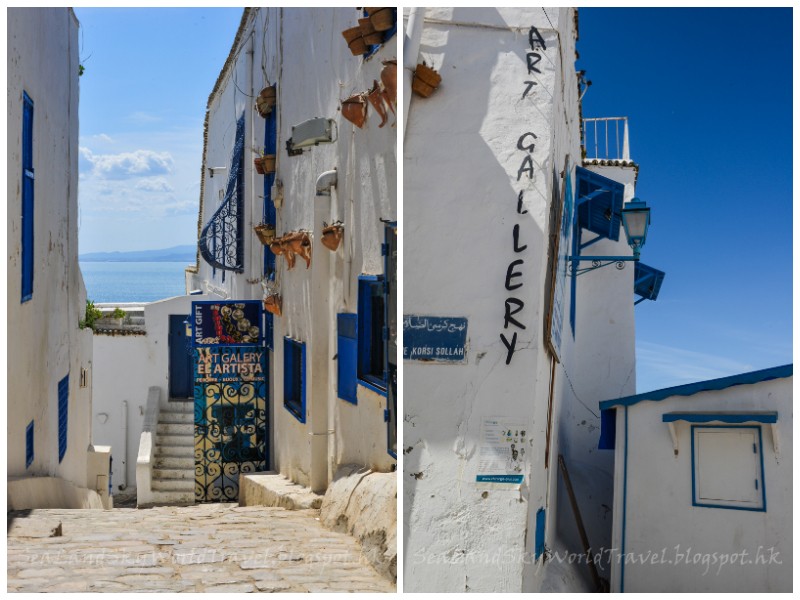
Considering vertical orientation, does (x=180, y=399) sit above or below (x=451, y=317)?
below

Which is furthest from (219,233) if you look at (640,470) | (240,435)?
(640,470)

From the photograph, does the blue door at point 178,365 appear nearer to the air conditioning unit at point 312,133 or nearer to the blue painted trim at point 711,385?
the air conditioning unit at point 312,133

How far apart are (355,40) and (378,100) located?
16.5 inches

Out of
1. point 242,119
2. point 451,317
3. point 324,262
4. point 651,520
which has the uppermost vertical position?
point 242,119

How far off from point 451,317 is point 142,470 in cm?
819

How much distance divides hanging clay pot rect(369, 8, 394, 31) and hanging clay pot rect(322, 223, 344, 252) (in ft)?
3.23

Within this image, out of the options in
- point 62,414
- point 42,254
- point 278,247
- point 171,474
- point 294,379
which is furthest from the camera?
point 171,474

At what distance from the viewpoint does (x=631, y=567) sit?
15.6ft

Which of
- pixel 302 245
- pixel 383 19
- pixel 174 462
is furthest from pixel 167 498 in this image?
pixel 383 19

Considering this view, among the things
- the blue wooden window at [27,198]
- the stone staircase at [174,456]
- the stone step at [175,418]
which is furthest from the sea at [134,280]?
the stone step at [175,418]

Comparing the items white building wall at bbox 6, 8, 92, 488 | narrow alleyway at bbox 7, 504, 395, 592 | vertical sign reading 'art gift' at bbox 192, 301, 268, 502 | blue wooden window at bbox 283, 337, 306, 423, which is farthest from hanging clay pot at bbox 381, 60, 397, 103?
vertical sign reading 'art gift' at bbox 192, 301, 268, 502

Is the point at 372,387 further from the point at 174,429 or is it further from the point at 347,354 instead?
the point at 174,429

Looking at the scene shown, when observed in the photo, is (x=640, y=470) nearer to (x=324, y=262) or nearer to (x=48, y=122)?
(x=324, y=262)

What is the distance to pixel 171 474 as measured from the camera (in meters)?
10.7
